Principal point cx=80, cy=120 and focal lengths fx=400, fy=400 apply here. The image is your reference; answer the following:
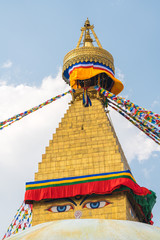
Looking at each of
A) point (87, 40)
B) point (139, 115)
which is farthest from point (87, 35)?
point (139, 115)

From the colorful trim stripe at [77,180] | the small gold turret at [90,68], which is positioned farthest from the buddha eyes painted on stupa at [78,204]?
the small gold turret at [90,68]

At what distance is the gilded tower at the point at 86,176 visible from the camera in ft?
48.9

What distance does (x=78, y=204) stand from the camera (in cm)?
1508

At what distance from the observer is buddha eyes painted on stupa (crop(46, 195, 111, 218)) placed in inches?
589

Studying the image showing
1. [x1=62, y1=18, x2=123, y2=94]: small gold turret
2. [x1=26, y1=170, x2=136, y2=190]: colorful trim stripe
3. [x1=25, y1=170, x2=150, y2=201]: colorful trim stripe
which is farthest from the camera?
[x1=62, y1=18, x2=123, y2=94]: small gold turret

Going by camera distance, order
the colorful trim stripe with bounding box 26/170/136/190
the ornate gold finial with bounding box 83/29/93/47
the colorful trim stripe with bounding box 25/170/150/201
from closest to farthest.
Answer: the colorful trim stripe with bounding box 25/170/150/201, the colorful trim stripe with bounding box 26/170/136/190, the ornate gold finial with bounding box 83/29/93/47

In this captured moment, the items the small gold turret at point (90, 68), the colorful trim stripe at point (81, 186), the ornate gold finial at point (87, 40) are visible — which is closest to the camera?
the colorful trim stripe at point (81, 186)

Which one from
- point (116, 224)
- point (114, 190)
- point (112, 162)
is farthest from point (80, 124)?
point (116, 224)

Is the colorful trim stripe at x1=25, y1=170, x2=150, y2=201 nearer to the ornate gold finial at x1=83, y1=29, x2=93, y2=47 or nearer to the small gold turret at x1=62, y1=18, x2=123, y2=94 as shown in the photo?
the small gold turret at x1=62, y1=18, x2=123, y2=94

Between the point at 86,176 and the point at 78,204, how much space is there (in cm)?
109

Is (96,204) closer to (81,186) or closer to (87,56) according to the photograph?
(81,186)

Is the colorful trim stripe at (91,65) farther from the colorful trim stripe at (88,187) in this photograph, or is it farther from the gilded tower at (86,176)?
the colorful trim stripe at (88,187)

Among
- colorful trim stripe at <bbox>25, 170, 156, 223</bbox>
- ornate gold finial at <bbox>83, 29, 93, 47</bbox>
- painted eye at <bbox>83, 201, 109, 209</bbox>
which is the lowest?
painted eye at <bbox>83, 201, 109, 209</bbox>

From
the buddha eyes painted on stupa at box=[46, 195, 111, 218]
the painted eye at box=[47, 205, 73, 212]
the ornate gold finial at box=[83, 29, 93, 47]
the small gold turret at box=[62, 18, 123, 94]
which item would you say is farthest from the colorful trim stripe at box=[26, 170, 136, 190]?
the ornate gold finial at box=[83, 29, 93, 47]
